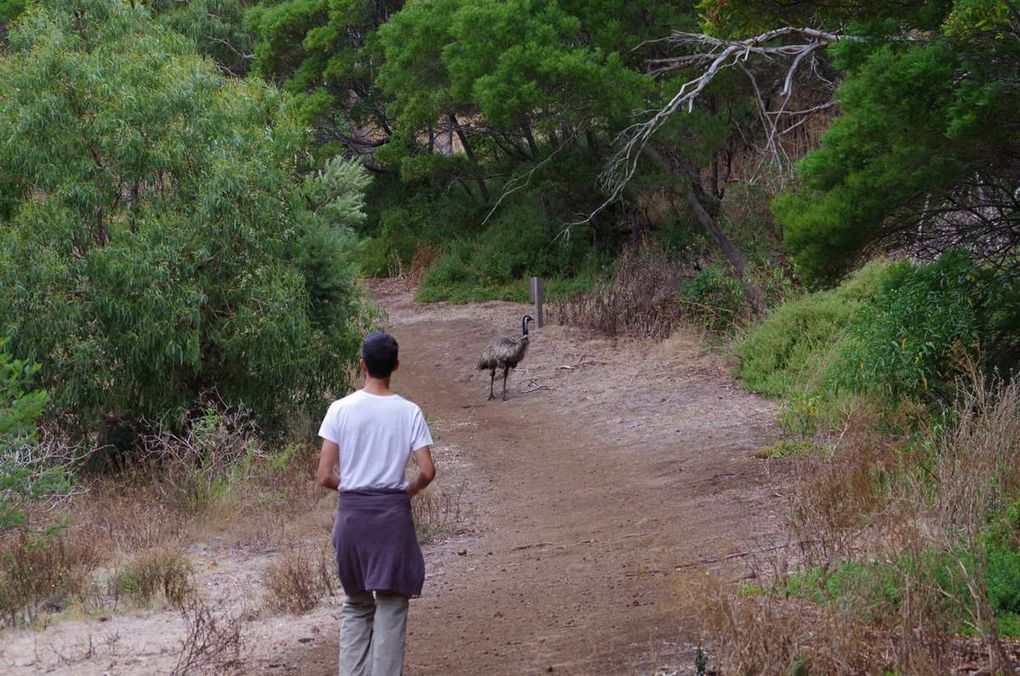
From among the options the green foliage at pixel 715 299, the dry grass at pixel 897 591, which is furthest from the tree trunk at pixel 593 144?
the dry grass at pixel 897 591

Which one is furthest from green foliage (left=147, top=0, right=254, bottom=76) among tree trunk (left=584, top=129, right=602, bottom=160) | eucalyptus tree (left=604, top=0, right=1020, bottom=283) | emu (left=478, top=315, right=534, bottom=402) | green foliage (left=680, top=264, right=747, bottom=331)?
eucalyptus tree (left=604, top=0, right=1020, bottom=283)

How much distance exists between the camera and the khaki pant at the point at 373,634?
5.48 m

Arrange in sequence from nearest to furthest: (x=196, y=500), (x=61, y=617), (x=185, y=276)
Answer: (x=61, y=617)
(x=196, y=500)
(x=185, y=276)

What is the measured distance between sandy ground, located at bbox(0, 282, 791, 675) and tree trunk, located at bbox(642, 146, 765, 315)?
1.54m

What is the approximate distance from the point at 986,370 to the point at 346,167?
1108 centimetres

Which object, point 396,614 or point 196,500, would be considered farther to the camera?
point 196,500

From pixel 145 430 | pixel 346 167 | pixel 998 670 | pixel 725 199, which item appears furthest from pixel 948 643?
pixel 725 199

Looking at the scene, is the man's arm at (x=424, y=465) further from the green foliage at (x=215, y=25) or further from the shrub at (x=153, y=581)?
the green foliage at (x=215, y=25)

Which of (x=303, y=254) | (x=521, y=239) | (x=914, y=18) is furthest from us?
(x=521, y=239)

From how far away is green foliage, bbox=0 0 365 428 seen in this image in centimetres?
1307

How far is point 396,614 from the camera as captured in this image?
5500 mm

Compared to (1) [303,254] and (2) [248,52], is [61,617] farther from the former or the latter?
(2) [248,52]

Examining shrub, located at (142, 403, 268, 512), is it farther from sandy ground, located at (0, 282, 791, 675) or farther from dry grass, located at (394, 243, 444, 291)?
dry grass, located at (394, 243, 444, 291)

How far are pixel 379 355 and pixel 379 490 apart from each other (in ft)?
1.97
